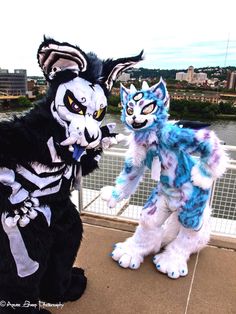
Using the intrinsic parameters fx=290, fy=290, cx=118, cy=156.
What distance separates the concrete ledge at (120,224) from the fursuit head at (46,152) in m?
1.45

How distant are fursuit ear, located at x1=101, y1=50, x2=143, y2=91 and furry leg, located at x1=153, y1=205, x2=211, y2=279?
1.44 metres

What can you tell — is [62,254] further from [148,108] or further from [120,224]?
[120,224]

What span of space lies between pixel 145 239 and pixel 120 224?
666mm

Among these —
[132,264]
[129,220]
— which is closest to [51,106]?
[132,264]

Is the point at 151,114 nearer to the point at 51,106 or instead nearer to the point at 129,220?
the point at 51,106

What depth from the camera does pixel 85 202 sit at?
3.44 metres

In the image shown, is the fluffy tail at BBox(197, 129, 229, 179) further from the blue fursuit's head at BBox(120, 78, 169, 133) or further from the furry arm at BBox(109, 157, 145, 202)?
the furry arm at BBox(109, 157, 145, 202)

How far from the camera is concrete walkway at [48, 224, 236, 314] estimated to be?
210 centimetres

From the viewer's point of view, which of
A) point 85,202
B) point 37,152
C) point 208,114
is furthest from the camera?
point 208,114

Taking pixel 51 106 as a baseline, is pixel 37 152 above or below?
below

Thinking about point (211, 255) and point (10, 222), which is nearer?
point (10, 222)

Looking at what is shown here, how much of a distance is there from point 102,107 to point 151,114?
22.8 inches

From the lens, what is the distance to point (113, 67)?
1.60m

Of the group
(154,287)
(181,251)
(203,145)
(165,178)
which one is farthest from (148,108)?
(154,287)
